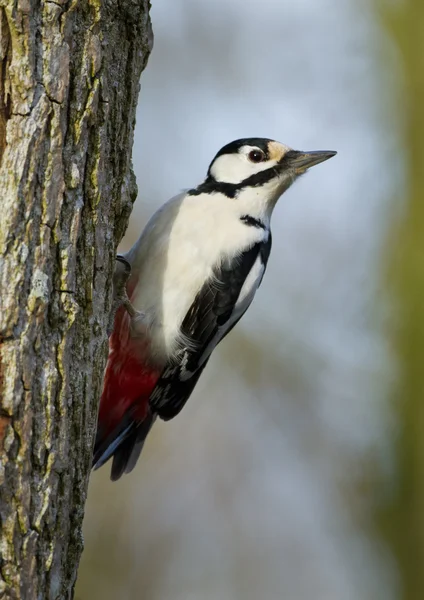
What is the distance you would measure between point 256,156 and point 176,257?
70 centimetres

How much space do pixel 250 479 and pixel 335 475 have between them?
70 centimetres

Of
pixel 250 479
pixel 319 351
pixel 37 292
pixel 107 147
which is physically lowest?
pixel 250 479

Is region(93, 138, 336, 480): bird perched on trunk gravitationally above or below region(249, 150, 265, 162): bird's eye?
below

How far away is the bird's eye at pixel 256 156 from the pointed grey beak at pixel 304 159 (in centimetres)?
11

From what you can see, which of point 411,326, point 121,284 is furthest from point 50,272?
point 411,326

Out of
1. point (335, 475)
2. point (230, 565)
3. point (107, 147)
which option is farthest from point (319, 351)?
point (107, 147)

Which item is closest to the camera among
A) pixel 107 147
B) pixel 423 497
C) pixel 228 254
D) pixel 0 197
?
pixel 0 197

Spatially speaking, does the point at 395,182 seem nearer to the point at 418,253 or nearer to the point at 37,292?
the point at 418,253

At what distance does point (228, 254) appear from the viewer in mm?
3186

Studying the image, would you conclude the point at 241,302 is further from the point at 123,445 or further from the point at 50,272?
the point at 50,272

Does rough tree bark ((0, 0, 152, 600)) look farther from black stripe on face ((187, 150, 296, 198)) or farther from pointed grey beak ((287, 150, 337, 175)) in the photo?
pointed grey beak ((287, 150, 337, 175))

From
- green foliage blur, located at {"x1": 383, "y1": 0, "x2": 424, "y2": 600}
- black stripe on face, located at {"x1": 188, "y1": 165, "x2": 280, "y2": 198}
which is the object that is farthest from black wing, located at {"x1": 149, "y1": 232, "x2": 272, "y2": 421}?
green foliage blur, located at {"x1": 383, "y1": 0, "x2": 424, "y2": 600}

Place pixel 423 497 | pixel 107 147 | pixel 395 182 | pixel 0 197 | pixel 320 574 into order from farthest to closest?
pixel 320 574, pixel 395 182, pixel 423 497, pixel 107 147, pixel 0 197

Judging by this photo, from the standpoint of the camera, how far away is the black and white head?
3412 mm
